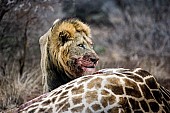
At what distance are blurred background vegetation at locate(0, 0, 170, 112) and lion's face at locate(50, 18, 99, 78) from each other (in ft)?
5.32

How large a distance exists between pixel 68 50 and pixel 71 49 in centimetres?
3

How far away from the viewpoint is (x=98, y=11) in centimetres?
1335

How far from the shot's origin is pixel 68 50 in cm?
502

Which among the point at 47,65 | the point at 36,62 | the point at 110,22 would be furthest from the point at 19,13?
the point at 110,22

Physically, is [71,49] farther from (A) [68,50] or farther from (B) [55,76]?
(B) [55,76]

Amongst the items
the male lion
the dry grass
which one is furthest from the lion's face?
the dry grass

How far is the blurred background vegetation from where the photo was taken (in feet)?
23.4

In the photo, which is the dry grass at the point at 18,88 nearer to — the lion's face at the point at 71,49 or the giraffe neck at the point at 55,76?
the giraffe neck at the point at 55,76

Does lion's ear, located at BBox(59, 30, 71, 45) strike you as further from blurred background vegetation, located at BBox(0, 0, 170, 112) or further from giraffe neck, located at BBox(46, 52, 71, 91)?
blurred background vegetation, located at BBox(0, 0, 170, 112)

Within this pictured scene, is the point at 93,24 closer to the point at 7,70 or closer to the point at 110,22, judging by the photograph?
the point at 110,22

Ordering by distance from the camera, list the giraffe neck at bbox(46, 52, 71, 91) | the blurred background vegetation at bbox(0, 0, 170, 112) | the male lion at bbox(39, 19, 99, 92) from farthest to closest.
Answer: the blurred background vegetation at bbox(0, 0, 170, 112), the giraffe neck at bbox(46, 52, 71, 91), the male lion at bbox(39, 19, 99, 92)

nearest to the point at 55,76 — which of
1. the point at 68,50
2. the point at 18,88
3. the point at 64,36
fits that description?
the point at 68,50

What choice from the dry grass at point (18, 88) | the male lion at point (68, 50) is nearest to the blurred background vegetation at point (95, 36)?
the dry grass at point (18, 88)

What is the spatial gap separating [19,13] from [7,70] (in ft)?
3.28
